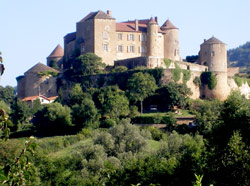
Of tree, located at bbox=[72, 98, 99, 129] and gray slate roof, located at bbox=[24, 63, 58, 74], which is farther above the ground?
gray slate roof, located at bbox=[24, 63, 58, 74]

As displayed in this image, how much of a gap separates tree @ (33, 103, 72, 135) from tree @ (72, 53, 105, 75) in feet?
24.9

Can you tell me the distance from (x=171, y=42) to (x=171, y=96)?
11633 mm

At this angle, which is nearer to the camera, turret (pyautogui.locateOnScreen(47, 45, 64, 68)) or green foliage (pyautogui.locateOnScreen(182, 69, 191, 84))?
green foliage (pyautogui.locateOnScreen(182, 69, 191, 84))

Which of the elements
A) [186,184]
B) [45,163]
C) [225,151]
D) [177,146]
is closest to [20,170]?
[225,151]

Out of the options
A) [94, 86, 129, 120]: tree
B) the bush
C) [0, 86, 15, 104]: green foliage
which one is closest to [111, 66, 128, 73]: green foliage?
[94, 86, 129, 120]: tree

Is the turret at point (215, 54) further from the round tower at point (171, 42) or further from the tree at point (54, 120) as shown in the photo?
the tree at point (54, 120)

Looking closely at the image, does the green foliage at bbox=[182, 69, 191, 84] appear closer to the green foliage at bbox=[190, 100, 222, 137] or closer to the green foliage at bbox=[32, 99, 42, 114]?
the green foliage at bbox=[190, 100, 222, 137]

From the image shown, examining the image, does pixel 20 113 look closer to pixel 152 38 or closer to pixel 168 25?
pixel 152 38

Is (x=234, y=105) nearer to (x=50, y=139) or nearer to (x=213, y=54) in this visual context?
(x=50, y=139)

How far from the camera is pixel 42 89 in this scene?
2376 inches

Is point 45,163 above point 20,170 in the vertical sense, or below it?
below

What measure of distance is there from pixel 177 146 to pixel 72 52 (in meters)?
29.8

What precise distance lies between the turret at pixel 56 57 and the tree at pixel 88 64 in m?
9.24

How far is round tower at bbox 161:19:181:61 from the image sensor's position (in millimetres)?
59500
